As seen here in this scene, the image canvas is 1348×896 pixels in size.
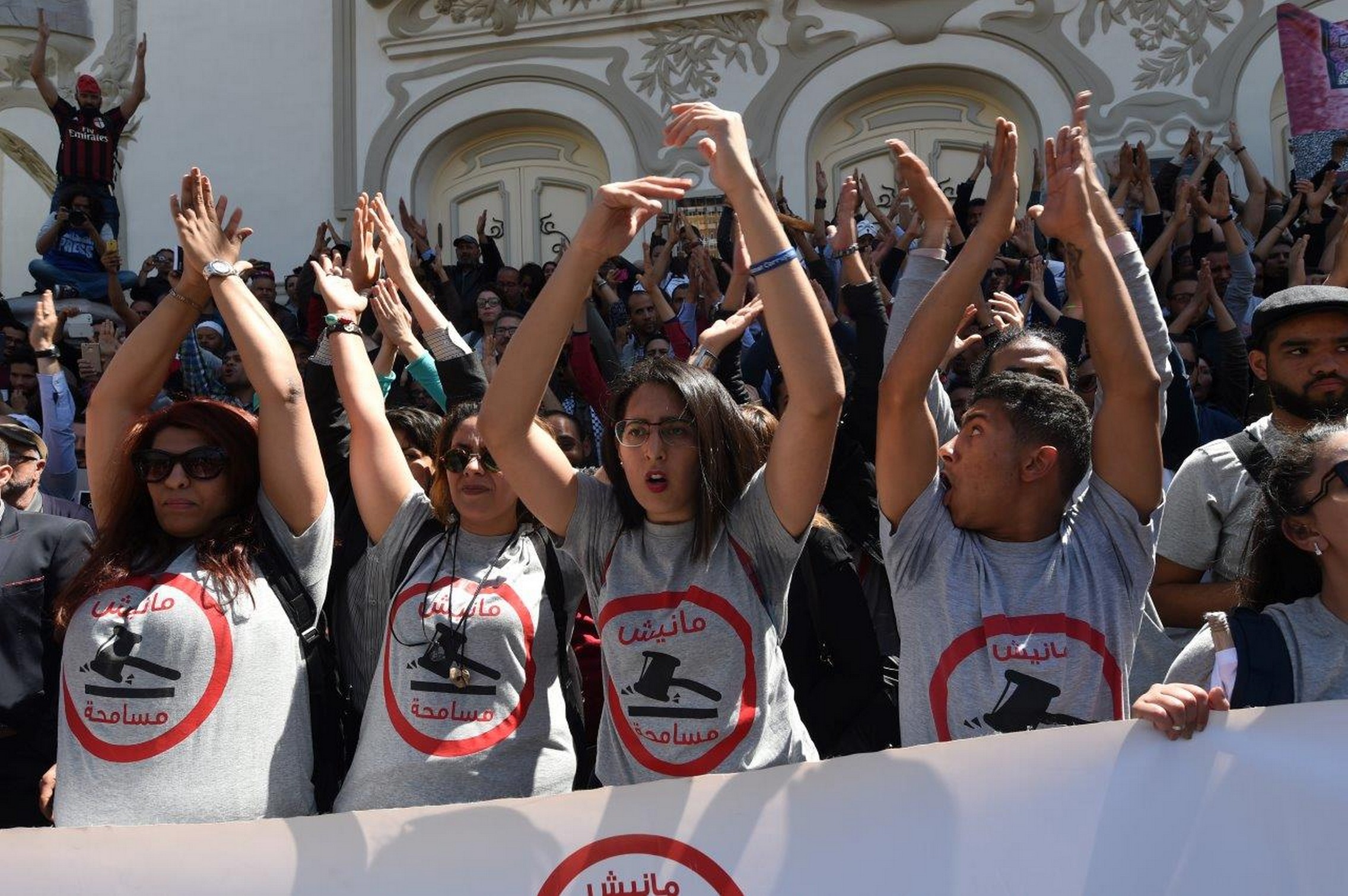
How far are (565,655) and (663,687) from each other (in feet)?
1.42

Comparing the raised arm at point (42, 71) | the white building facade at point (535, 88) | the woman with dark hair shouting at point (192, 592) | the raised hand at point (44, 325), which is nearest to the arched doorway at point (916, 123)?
the white building facade at point (535, 88)

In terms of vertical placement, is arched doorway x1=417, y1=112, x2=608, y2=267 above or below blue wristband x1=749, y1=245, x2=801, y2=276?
above

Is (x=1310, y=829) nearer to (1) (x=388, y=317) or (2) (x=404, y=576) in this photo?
(2) (x=404, y=576)

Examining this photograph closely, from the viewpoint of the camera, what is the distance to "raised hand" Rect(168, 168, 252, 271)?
3.28m

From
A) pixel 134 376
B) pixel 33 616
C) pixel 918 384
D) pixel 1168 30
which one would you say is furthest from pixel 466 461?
pixel 1168 30

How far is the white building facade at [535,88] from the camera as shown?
11.9 m

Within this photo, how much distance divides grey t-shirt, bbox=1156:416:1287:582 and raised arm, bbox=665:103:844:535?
958 mm

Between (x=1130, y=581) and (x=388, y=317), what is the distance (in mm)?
2032

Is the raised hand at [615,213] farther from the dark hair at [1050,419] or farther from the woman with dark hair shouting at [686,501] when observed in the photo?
the dark hair at [1050,419]

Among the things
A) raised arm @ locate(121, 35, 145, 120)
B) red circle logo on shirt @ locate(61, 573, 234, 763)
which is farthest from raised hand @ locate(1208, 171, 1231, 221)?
raised arm @ locate(121, 35, 145, 120)

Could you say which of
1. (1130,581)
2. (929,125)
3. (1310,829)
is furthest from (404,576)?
(929,125)

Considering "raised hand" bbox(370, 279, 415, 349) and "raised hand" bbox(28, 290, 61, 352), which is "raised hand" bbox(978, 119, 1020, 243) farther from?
"raised hand" bbox(28, 290, 61, 352)

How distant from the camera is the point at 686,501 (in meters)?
2.80

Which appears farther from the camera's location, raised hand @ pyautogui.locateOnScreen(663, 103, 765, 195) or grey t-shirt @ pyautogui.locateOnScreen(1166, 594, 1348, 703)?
raised hand @ pyautogui.locateOnScreen(663, 103, 765, 195)
